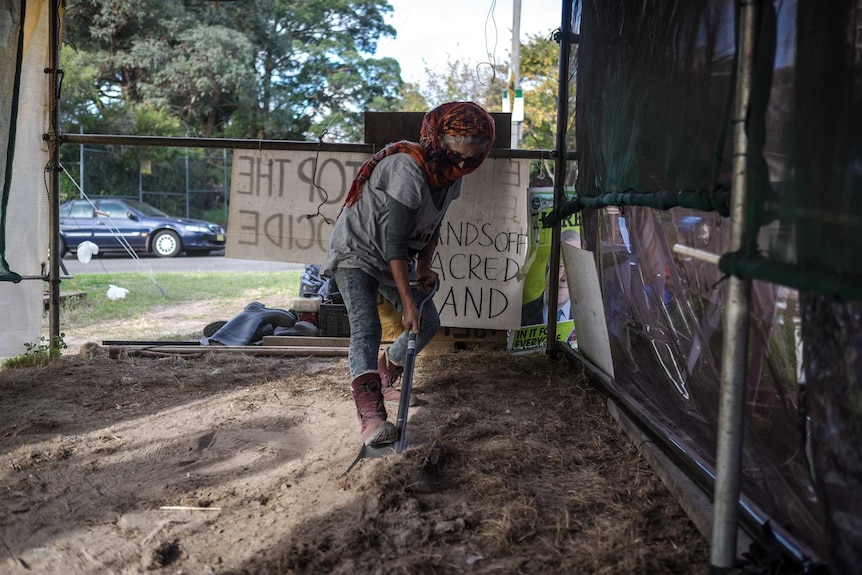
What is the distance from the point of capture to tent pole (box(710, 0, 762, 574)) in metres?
1.99

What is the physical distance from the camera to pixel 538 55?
19969 millimetres

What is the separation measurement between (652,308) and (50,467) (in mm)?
2882

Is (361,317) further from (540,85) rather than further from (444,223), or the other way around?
(540,85)

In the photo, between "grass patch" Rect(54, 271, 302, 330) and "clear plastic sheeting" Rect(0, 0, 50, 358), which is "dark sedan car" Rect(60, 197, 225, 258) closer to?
"grass patch" Rect(54, 271, 302, 330)

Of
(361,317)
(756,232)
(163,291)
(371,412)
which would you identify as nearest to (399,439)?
(371,412)

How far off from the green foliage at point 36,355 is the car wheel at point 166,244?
14687 millimetres

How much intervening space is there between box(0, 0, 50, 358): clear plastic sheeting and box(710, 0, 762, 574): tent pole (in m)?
4.68

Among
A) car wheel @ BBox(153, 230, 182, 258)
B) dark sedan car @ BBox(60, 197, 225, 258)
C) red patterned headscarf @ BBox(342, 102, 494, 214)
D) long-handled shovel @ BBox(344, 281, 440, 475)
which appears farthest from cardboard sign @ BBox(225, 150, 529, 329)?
car wheel @ BBox(153, 230, 182, 258)

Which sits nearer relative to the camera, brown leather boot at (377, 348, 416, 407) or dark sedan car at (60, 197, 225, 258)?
brown leather boot at (377, 348, 416, 407)

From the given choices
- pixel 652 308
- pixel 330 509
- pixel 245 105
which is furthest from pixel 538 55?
pixel 330 509

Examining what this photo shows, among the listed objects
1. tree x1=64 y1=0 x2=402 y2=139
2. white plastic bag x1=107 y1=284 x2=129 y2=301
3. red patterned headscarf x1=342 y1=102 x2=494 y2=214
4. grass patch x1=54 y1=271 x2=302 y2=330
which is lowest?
grass patch x1=54 y1=271 x2=302 y2=330

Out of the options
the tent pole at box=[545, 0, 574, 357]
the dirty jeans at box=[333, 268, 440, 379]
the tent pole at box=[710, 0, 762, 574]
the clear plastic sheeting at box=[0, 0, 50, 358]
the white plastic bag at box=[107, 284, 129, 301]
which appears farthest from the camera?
the white plastic bag at box=[107, 284, 129, 301]

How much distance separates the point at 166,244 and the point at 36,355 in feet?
49.1

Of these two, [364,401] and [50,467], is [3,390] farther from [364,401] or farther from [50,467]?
[364,401]
